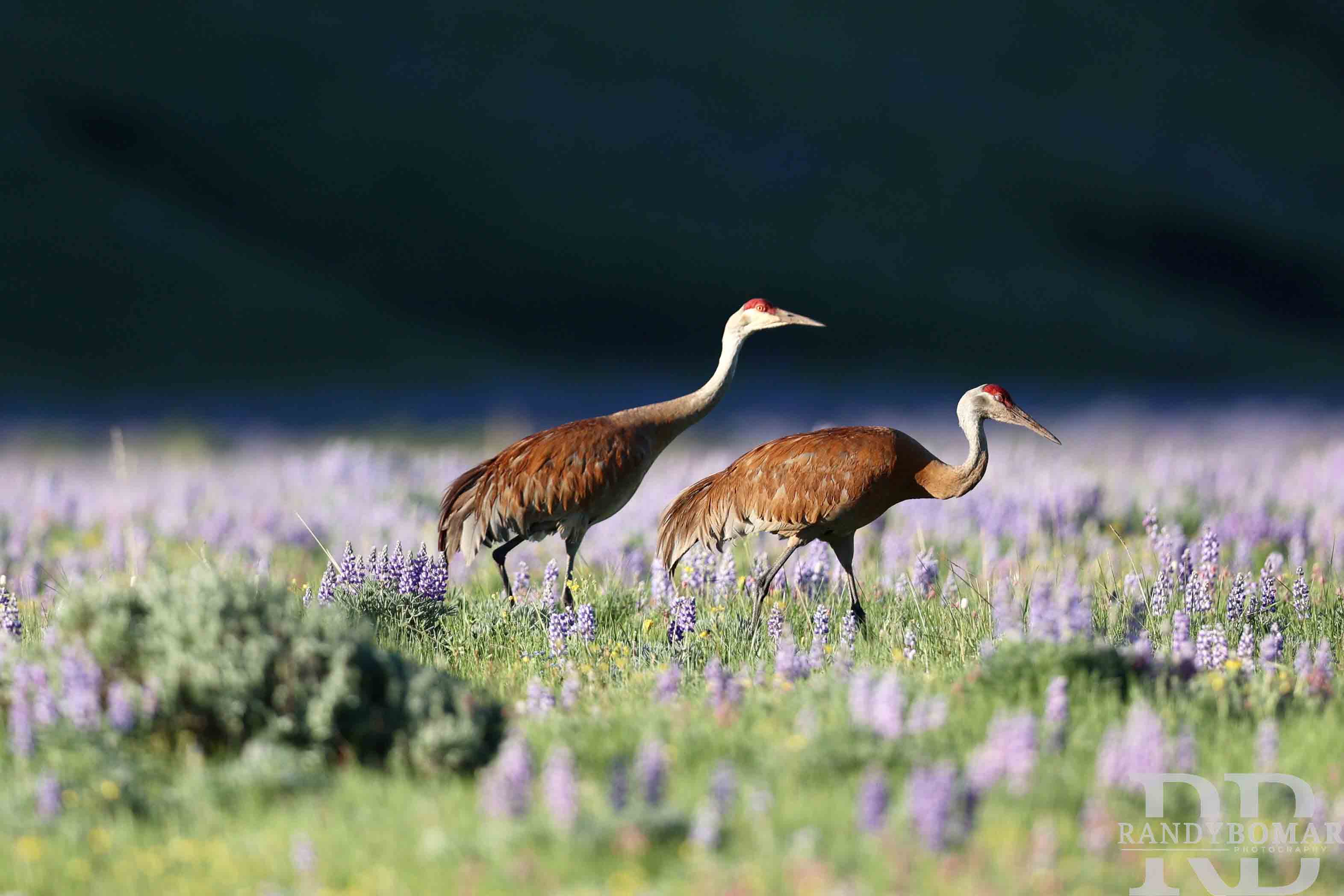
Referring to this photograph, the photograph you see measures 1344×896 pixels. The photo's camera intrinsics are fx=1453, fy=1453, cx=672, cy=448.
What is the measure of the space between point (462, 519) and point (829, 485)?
2385 mm

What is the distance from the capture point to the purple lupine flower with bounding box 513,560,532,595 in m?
8.75

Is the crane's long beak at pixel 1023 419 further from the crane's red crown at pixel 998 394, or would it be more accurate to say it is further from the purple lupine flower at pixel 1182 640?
the purple lupine flower at pixel 1182 640

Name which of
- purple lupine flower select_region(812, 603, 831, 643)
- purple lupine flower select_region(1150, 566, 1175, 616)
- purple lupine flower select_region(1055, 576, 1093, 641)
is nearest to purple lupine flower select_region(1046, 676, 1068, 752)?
purple lupine flower select_region(1055, 576, 1093, 641)

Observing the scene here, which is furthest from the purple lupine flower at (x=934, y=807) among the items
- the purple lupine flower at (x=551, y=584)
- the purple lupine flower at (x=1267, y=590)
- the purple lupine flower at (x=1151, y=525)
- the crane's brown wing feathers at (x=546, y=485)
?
the purple lupine flower at (x=1151, y=525)

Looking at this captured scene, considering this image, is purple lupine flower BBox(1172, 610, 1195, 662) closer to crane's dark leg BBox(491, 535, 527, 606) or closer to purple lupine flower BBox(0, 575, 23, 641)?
crane's dark leg BBox(491, 535, 527, 606)

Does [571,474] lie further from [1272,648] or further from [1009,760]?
[1009,760]

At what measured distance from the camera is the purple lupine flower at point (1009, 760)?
436cm

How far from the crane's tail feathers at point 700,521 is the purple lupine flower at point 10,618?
3.43 m

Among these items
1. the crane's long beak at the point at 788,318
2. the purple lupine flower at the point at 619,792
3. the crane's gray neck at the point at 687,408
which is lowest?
the purple lupine flower at the point at 619,792

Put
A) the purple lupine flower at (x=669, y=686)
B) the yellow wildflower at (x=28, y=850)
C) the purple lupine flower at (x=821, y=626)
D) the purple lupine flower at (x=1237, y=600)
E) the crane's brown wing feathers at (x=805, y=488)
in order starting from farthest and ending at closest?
the crane's brown wing feathers at (x=805, y=488) → the purple lupine flower at (x=1237, y=600) → the purple lupine flower at (x=821, y=626) → the purple lupine flower at (x=669, y=686) → the yellow wildflower at (x=28, y=850)

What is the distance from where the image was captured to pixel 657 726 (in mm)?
5125

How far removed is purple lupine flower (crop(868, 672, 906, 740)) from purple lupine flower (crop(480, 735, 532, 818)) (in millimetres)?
1167

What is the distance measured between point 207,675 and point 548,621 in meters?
2.96

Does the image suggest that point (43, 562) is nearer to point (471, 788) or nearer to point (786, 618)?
point (786, 618)
